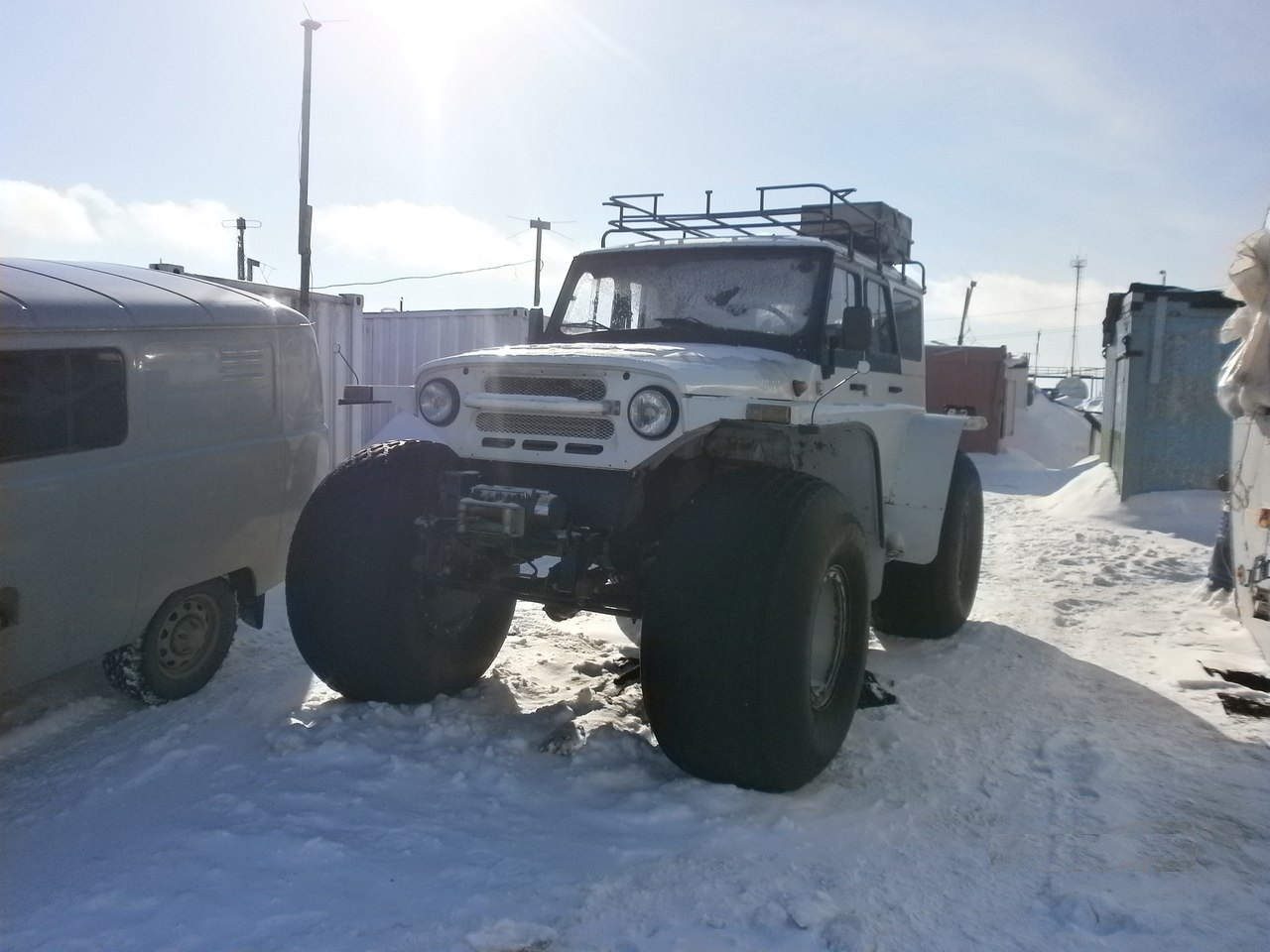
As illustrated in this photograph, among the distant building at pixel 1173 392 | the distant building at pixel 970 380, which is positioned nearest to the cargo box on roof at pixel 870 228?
the distant building at pixel 1173 392

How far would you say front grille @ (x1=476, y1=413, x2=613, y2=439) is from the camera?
374cm

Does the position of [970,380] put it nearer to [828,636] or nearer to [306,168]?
[306,168]

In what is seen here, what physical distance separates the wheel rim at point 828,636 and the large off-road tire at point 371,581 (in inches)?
49.9

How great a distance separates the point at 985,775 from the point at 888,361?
2.57 meters

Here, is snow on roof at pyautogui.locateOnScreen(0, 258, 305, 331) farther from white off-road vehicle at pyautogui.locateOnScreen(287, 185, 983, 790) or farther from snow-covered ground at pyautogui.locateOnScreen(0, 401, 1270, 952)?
snow-covered ground at pyautogui.locateOnScreen(0, 401, 1270, 952)

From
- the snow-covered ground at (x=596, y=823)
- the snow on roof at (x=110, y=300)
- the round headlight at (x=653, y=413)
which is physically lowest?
the snow-covered ground at (x=596, y=823)

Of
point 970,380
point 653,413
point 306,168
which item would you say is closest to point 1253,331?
point 653,413

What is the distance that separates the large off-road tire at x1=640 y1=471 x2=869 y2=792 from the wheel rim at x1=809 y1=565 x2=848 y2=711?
30 cm

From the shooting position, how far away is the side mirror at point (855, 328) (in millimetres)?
4535

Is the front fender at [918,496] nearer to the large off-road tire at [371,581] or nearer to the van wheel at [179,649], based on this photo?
the large off-road tire at [371,581]

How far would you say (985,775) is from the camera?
12.6ft

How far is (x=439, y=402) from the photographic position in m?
4.07

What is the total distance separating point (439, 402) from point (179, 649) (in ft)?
6.09

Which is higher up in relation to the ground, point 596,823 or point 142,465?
point 142,465
